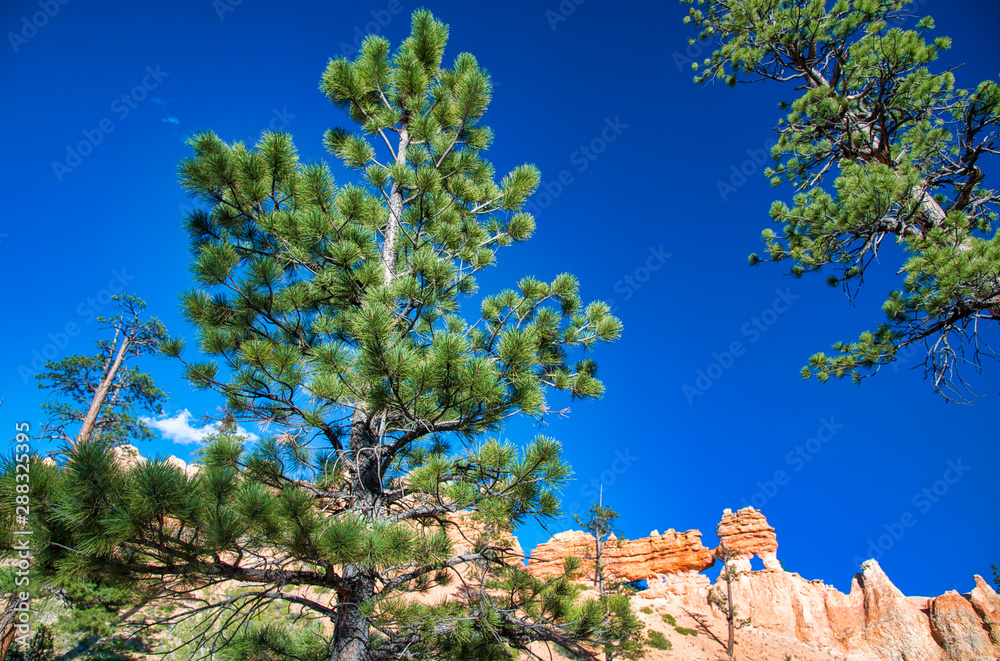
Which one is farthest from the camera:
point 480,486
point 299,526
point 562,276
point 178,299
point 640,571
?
point 640,571

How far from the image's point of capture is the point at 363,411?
3465mm

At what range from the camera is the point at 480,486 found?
336 cm

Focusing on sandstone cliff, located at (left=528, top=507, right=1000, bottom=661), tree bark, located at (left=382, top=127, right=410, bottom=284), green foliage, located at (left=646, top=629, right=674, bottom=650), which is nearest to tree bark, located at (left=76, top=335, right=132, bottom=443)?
tree bark, located at (left=382, top=127, right=410, bottom=284)

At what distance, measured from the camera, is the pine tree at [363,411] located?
2.13 meters

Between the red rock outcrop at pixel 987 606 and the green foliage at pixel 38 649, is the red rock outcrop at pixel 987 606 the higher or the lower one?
the higher one

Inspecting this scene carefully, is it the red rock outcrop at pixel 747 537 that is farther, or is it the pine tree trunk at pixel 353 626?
the red rock outcrop at pixel 747 537

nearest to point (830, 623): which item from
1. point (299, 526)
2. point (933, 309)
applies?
point (933, 309)

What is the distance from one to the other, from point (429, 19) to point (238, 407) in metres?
4.97

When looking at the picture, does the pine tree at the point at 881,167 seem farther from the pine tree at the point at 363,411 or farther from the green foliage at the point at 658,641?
the green foliage at the point at 658,641

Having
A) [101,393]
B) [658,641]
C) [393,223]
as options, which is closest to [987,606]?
[658,641]

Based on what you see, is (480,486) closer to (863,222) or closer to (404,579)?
(404,579)

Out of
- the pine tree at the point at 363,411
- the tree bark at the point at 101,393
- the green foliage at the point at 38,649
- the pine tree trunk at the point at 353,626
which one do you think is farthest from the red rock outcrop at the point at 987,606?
the tree bark at the point at 101,393

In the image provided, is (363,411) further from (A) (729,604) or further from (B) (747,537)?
(B) (747,537)

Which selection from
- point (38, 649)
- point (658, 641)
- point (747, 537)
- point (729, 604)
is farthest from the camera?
point (747, 537)
